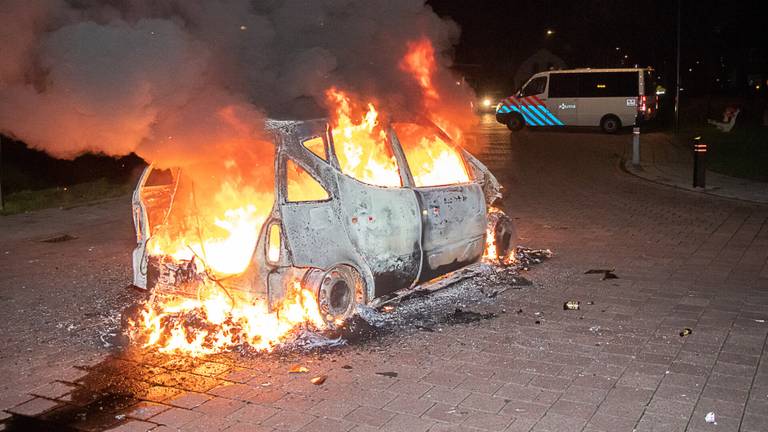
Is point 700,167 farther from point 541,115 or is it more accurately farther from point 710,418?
point 541,115

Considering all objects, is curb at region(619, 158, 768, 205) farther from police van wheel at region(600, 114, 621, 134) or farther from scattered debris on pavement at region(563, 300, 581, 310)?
→ police van wheel at region(600, 114, 621, 134)

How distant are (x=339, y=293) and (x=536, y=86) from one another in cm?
2131

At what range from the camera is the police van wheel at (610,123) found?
24.8m

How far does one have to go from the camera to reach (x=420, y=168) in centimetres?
683

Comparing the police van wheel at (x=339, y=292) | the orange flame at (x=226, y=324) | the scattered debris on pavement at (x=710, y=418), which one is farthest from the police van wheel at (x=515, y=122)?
the scattered debris on pavement at (x=710, y=418)

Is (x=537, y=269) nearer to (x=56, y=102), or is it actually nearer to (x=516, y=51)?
(x=56, y=102)

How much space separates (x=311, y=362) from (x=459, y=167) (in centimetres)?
285

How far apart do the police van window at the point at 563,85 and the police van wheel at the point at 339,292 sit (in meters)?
20.7

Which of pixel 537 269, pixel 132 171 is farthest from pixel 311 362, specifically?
pixel 132 171

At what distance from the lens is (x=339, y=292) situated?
5.77 meters

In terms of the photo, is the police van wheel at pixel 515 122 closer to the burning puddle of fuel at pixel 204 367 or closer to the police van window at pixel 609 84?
the police van window at pixel 609 84

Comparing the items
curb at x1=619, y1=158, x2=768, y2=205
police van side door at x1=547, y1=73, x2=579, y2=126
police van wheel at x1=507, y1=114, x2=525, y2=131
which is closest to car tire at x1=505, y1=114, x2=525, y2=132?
police van wheel at x1=507, y1=114, x2=525, y2=131

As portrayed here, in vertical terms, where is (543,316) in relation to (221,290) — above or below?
below

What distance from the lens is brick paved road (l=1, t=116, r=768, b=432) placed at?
422 cm
